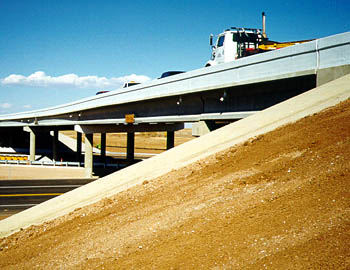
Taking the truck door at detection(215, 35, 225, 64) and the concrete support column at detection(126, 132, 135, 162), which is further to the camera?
the concrete support column at detection(126, 132, 135, 162)

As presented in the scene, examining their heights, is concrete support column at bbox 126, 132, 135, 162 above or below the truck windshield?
below

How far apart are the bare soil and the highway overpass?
181 inches

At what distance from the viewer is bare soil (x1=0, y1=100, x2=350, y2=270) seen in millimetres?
5957

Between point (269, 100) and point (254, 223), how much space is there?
43.0 ft

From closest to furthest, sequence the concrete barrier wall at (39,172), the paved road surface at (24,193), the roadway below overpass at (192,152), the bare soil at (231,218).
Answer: the bare soil at (231,218) < the roadway below overpass at (192,152) < the paved road surface at (24,193) < the concrete barrier wall at (39,172)

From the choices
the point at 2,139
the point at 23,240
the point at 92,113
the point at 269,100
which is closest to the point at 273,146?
the point at 23,240

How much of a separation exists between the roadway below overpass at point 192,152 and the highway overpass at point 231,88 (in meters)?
1.54

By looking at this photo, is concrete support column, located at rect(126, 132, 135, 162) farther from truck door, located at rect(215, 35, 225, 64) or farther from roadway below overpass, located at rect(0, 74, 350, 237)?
roadway below overpass, located at rect(0, 74, 350, 237)

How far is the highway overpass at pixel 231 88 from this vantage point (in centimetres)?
1541

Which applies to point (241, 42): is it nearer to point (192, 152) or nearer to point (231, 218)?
point (192, 152)

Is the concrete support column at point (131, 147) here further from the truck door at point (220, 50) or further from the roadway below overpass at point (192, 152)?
the roadway below overpass at point (192, 152)

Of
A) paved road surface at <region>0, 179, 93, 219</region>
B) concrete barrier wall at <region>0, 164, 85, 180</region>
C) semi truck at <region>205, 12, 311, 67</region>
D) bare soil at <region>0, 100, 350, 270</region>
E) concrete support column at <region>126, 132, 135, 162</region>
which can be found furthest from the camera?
concrete support column at <region>126, 132, 135, 162</region>

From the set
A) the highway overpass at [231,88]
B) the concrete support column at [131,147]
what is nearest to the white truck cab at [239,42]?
the highway overpass at [231,88]

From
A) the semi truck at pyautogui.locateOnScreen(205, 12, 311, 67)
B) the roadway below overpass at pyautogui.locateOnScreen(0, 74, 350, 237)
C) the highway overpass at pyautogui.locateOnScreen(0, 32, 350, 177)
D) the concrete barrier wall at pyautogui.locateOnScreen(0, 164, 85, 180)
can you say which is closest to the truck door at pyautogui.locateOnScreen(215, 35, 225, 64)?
the semi truck at pyautogui.locateOnScreen(205, 12, 311, 67)
